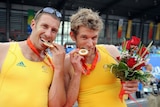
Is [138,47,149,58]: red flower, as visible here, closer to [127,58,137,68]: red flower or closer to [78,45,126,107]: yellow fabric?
[127,58,137,68]: red flower

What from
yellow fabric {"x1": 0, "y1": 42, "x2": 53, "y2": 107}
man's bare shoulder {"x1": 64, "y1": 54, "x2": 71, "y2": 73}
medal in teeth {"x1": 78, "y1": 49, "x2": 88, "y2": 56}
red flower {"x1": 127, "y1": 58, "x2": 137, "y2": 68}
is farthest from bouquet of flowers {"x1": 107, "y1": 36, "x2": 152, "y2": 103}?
yellow fabric {"x1": 0, "y1": 42, "x2": 53, "y2": 107}

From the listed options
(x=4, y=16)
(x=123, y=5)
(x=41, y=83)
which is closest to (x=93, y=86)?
(x=41, y=83)

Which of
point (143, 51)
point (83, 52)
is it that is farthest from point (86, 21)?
point (143, 51)

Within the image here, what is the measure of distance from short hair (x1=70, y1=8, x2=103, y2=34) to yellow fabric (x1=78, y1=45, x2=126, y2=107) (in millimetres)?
351

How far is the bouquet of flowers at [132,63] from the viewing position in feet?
6.31

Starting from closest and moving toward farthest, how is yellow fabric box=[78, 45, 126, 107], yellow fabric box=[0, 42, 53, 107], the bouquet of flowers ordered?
yellow fabric box=[0, 42, 53, 107]
the bouquet of flowers
yellow fabric box=[78, 45, 126, 107]

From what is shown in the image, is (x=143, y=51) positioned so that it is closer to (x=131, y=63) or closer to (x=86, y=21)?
(x=131, y=63)

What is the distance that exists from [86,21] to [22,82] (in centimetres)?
76

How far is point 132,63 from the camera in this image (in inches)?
76.0

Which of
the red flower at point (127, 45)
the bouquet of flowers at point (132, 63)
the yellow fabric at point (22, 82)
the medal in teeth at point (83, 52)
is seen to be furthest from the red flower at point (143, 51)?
the yellow fabric at point (22, 82)

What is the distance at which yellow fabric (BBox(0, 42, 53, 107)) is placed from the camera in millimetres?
1802

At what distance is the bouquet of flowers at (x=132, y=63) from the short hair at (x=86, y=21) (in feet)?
1.09

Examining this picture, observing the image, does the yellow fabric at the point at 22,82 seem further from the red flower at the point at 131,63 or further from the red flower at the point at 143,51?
the red flower at the point at 143,51

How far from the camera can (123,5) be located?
26250 mm
